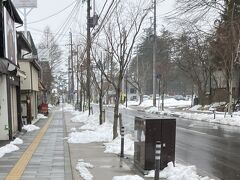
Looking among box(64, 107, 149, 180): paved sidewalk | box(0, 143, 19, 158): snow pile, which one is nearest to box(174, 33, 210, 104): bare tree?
box(64, 107, 149, 180): paved sidewalk

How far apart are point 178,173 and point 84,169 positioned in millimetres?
2367

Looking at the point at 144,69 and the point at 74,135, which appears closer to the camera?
the point at 74,135

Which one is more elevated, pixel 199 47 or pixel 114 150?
pixel 199 47

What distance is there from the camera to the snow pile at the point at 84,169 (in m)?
9.59

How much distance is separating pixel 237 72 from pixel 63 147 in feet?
108

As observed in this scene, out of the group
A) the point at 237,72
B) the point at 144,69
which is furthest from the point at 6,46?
the point at 144,69

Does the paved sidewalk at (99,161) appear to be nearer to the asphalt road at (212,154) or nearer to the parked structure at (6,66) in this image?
the asphalt road at (212,154)

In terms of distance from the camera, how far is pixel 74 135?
18312mm

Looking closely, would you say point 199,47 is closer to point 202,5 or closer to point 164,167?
point 202,5

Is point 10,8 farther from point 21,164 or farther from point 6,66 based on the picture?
point 21,164

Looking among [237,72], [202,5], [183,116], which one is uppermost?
[202,5]

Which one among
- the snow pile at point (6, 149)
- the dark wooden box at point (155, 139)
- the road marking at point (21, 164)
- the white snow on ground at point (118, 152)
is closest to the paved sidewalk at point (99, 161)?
the white snow on ground at point (118, 152)

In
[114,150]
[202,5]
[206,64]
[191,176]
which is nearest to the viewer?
[191,176]

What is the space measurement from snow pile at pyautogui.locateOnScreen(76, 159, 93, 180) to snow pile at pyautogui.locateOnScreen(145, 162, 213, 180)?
136 centimetres
